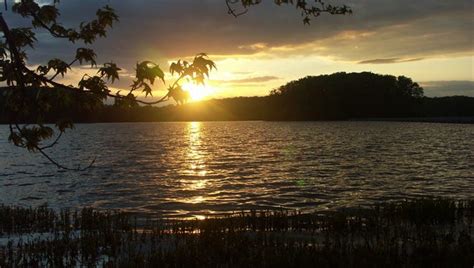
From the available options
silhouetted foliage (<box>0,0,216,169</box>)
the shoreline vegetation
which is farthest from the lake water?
silhouetted foliage (<box>0,0,216,169</box>)

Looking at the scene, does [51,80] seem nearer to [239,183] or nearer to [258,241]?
[258,241]

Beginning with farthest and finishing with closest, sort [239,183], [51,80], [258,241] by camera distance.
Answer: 1. [239,183]
2. [258,241]
3. [51,80]

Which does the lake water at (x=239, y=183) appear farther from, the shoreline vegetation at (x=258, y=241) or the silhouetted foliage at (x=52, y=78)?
the silhouetted foliage at (x=52, y=78)

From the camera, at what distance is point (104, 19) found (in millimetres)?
6750

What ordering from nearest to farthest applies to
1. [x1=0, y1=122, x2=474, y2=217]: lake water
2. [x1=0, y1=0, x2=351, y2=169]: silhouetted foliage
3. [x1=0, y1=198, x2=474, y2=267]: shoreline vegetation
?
1. [x1=0, y1=0, x2=351, y2=169]: silhouetted foliage
2. [x1=0, y1=198, x2=474, y2=267]: shoreline vegetation
3. [x1=0, y1=122, x2=474, y2=217]: lake water

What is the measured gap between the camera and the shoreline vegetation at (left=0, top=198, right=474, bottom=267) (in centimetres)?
1172

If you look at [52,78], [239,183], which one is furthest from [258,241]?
[239,183]

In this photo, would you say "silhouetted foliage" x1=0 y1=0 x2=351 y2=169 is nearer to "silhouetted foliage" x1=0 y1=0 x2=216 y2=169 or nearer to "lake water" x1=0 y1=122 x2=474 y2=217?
"silhouetted foliage" x1=0 y1=0 x2=216 y2=169

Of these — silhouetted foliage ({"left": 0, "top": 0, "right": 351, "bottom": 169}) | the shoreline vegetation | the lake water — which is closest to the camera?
silhouetted foliage ({"left": 0, "top": 0, "right": 351, "bottom": 169})

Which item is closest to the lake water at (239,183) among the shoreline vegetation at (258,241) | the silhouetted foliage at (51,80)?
the shoreline vegetation at (258,241)

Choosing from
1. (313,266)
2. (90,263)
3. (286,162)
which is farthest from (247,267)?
(286,162)

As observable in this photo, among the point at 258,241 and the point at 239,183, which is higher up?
the point at 258,241

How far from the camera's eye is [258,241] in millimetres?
14320

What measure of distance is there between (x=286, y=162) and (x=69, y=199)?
26708 mm
